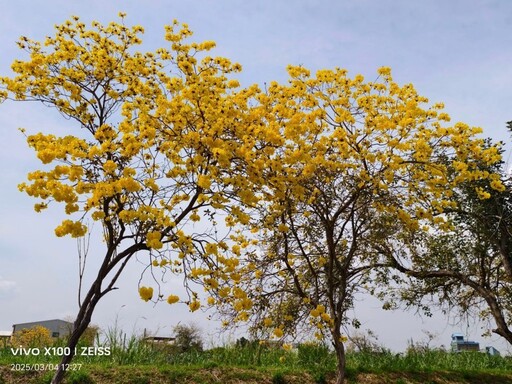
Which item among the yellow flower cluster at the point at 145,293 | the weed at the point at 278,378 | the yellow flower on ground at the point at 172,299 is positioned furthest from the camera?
the weed at the point at 278,378

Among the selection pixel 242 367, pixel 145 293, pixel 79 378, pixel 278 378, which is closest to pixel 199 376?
pixel 242 367

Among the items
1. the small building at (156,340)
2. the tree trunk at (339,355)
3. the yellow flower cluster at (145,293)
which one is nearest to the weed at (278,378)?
the tree trunk at (339,355)

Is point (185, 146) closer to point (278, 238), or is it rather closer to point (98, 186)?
point (98, 186)

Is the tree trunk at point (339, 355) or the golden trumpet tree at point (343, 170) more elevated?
the golden trumpet tree at point (343, 170)

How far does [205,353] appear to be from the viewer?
1027cm

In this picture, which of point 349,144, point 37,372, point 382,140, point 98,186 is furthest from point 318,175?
point 37,372

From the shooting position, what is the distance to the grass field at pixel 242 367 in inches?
309

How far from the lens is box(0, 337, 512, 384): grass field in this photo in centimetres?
784

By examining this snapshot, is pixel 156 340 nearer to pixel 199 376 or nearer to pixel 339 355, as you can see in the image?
pixel 199 376

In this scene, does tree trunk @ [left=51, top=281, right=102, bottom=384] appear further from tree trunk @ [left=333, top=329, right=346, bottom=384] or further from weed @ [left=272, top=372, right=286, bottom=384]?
weed @ [left=272, top=372, right=286, bottom=384]

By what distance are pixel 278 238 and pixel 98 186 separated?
3.80 metres

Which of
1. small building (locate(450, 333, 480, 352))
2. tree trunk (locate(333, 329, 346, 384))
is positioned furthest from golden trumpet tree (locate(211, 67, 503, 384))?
small building (locate(450, 333, 480, 352))

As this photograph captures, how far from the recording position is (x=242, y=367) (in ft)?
29.6

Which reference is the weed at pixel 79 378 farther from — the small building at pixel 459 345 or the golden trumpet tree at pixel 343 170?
the small building at pixel 459 345
